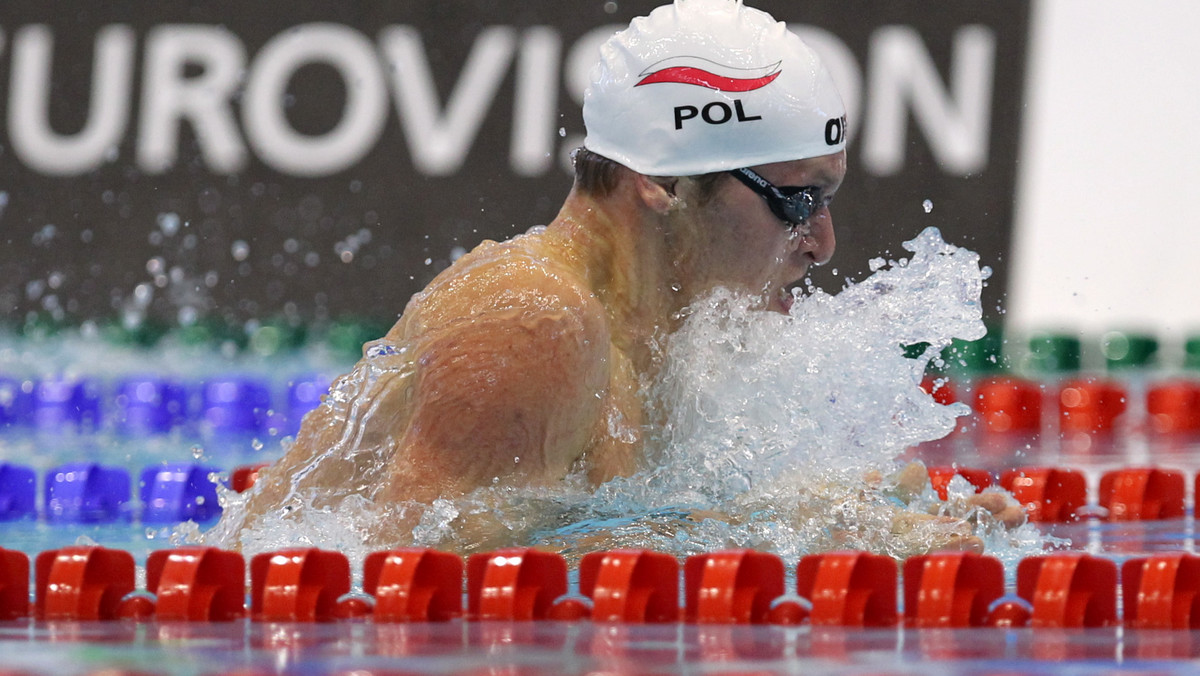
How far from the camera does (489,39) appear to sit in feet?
22.4

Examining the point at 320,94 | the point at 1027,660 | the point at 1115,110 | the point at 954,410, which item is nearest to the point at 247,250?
the point at 320,94

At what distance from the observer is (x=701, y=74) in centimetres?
263

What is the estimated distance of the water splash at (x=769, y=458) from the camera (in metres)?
2.41

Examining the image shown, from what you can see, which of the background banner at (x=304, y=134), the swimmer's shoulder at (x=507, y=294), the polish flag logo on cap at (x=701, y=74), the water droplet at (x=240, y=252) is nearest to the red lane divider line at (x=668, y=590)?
the swimmer's shoulder at (x=507, y=294)

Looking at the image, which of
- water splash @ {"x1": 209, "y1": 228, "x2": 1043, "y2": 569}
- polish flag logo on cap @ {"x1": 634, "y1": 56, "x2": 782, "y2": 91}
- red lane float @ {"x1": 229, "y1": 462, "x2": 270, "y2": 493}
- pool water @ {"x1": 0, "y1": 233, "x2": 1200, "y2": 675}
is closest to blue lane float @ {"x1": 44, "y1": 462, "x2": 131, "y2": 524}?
pool water @ {"x1": 0, "y1": 233, "x2": 1200, "y2": 675}

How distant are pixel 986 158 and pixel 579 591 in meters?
4.61

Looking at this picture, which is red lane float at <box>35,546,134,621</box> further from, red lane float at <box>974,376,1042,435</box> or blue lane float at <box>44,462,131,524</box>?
red lane float at <box>974,376,1042,435</box>

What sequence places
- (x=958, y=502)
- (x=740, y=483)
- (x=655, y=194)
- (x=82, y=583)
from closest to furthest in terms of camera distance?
(x=82, y=583), (x=655, y=194), (x=740, y=483), (x=958, y=502)

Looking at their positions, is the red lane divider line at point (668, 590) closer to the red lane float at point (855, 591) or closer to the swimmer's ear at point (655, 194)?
the red lane float at point (855, 591)

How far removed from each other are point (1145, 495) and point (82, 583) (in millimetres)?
2344

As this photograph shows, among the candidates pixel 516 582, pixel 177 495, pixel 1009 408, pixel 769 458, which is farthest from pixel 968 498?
pixel 1009 408

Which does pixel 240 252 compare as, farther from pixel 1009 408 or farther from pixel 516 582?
pixel 516 582

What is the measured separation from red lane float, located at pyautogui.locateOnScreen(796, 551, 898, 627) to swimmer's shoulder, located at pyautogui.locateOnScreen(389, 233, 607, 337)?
473 mm

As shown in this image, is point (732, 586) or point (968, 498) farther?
point (968, 498)
